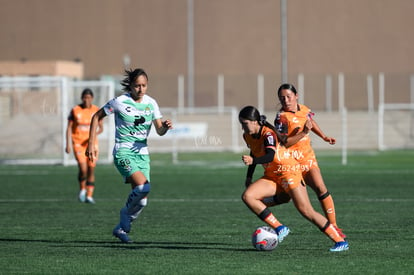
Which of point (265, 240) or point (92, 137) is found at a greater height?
point (92, 137)

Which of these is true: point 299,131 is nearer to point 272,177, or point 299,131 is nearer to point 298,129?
point 298,129

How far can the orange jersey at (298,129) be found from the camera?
1120 centimetres

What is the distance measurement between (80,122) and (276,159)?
8980 millimetres

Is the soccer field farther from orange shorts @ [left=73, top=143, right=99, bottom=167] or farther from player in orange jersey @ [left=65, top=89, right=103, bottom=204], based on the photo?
orange shorts @ [left=73, top=143, right=99, bottom=167]

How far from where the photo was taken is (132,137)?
38.3 feet

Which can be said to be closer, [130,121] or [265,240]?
[265,240]

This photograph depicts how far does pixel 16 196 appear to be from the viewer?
19.5 meters

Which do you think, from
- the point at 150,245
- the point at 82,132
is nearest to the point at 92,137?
the point at 150,245

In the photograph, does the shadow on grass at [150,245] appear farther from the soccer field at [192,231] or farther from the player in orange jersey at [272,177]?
the player in orange jersey at [272,177]

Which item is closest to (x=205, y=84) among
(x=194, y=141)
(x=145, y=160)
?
(x=194, y=141)

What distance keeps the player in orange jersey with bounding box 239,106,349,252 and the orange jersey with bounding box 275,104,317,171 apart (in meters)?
0.49

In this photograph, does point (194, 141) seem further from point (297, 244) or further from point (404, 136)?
point (297, 244)

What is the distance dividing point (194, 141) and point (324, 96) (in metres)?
10.7

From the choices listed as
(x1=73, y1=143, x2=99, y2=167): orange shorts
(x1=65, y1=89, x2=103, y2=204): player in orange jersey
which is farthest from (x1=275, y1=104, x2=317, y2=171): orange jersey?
(x1=73, y1=143, x2=99, y2=167): orange shorts
